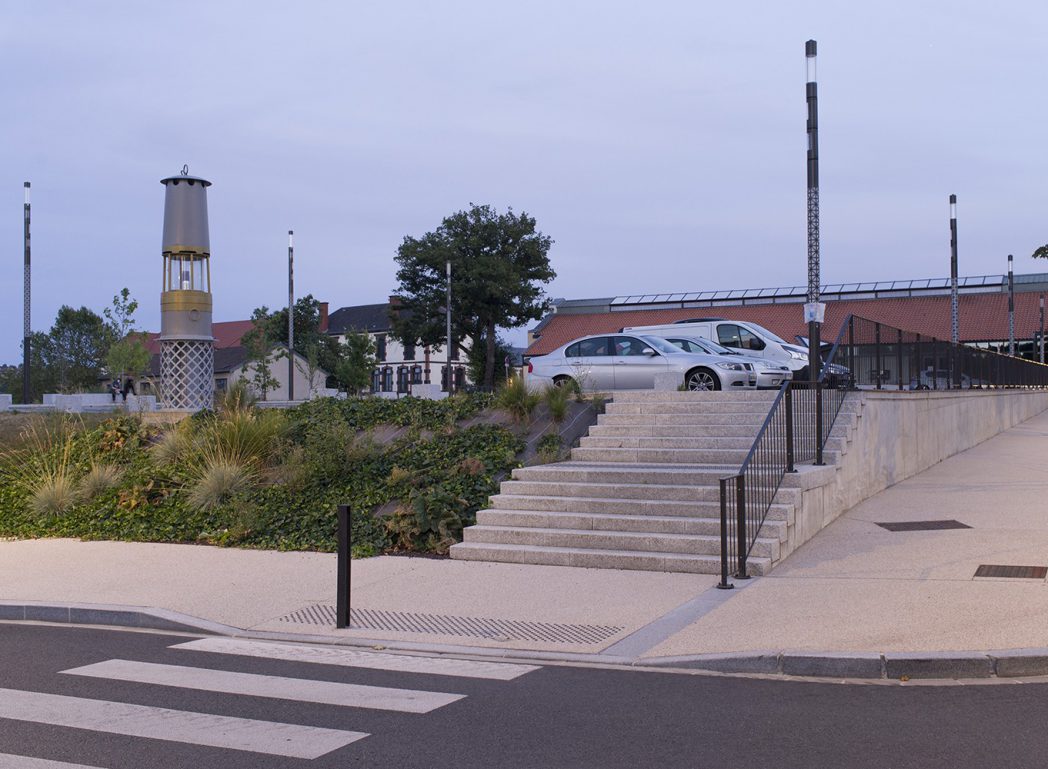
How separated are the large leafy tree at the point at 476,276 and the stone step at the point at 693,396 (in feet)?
135

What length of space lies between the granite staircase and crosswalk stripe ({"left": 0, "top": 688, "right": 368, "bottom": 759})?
17.0ft

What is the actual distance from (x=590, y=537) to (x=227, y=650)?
14.2 ft

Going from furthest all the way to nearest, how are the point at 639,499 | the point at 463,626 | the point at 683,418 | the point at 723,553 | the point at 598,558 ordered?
the point at 683,418 < the point at 639,499 < the point at 598,558 < the point at 723,553 < the point at 463,626

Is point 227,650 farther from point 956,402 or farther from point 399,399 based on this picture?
point 956,402

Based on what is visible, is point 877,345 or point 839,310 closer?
point 877,345

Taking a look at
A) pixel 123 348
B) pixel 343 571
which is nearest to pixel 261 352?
pixel 123 348

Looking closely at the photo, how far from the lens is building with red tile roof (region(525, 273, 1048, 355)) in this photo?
178 ft

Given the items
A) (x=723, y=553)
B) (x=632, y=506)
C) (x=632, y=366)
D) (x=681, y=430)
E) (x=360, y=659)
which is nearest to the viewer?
(x=360, y=659)

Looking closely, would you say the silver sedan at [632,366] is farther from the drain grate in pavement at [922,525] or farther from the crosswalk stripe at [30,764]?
the crosswalk stripe at [30,764]

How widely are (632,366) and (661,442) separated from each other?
14.3 feet

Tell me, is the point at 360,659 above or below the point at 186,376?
below

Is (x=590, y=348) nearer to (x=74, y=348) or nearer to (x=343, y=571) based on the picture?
(x=343, y=571)

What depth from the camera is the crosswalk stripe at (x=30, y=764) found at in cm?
510

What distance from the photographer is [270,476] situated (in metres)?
14.1
